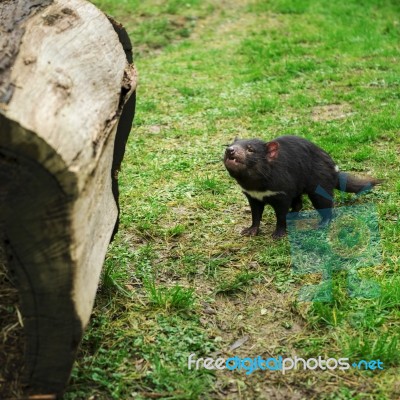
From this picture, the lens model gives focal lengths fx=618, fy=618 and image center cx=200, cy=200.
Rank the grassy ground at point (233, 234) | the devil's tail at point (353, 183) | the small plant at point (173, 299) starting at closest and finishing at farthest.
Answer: the grassy ground at point (233, 234)
the small plant at point (173, 299)
the devil's tail at point (353, 183)

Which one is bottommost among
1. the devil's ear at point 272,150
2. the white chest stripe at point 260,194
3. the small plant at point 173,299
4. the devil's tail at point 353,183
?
the devil's tail at point 353,183

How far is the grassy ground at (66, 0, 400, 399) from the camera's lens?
299cm

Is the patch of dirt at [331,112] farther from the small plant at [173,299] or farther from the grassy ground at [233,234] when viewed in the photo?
the small plant at [173,299]

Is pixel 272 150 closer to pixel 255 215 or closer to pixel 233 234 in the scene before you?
pixel 255 215

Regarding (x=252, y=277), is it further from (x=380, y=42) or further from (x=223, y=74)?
(x=380, y=42)

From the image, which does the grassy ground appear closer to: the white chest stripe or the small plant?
the small plant

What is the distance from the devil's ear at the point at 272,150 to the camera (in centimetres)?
420

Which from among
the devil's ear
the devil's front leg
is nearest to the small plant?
the devil's front leg

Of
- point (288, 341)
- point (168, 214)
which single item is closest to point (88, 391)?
point (288, 341)

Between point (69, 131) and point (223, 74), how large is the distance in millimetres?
6074

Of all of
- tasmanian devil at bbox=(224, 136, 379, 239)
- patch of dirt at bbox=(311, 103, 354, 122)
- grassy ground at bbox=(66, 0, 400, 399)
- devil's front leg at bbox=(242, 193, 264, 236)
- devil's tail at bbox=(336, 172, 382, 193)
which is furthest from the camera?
patch of dirt at bbox=(311, 103, 354, 122)

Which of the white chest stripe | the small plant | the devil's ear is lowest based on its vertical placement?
the small plant

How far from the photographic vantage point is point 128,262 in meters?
4.05

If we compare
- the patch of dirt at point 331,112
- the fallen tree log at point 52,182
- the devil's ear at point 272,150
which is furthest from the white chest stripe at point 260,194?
the patch of dirt at point 331,112
